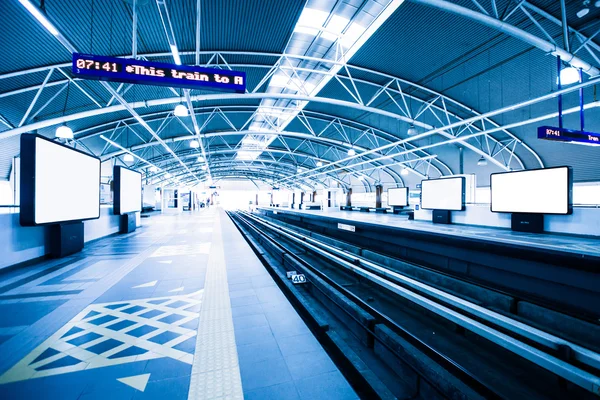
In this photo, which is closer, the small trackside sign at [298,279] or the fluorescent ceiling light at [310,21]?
the small trackside sign at [298,279]

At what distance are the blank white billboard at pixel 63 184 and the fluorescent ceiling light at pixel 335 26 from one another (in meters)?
9.42

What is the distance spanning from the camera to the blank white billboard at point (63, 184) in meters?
5.05

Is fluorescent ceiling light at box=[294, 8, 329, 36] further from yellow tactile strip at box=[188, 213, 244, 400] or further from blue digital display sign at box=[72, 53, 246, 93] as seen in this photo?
yellow tactile strip at box=[188, 213, 244, 400]

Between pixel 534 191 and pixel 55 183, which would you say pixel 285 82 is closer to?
pixel 55 183

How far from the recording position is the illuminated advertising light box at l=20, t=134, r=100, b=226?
15.7ft

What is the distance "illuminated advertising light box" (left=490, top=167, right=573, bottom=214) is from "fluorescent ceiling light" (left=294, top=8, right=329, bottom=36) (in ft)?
27.1

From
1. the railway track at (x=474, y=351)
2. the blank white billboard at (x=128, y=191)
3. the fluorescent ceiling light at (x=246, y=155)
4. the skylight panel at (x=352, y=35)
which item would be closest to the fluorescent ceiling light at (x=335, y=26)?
the skylight panel at (x=352, y=35)

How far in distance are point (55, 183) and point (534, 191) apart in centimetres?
1201

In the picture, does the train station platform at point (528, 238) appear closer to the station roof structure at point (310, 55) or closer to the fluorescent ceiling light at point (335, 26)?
the station roof structure at point (310, 55)

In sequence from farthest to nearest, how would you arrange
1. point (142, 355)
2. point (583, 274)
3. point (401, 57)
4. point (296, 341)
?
point (401, 57)
point (583, 274)
point (296, 341)
point (142, 355)

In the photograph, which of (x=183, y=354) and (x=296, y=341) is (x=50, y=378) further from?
(x=296, y=341)

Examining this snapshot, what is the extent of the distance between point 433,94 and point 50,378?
1827cm

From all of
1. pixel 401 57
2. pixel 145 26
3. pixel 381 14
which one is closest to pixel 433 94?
pixel 401 57

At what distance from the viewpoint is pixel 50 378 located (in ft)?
6.95
